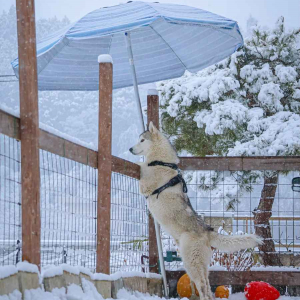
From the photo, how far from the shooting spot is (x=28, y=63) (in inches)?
91.8

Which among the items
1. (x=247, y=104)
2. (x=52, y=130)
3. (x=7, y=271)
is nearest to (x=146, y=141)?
(x=52, y=130)

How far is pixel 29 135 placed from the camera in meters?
2.30

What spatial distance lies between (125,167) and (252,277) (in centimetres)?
175

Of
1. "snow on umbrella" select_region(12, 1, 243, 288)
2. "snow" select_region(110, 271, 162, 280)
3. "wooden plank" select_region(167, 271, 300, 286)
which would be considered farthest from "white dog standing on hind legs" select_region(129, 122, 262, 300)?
"wooden plank" select_region(167, 271, 300, 286)

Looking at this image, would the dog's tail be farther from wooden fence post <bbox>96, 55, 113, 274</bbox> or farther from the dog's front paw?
wooden fence post <bbox>96, 55, 113, 274</bbox>

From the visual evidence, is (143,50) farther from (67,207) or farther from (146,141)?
(67,207)

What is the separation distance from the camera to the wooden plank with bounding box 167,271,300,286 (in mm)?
4586

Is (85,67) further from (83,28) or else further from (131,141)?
(131,141)

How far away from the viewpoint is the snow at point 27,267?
2130mm

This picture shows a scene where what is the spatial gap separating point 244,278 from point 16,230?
2.89m

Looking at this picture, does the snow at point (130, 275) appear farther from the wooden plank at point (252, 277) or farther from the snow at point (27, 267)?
the snow at point (27, 267)

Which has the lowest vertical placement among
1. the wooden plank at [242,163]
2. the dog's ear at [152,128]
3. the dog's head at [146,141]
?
the wooden plank at [242,163]

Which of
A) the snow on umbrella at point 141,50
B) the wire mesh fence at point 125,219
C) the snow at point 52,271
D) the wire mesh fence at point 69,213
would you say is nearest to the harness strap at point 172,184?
the wire mesh fence at point 69,213

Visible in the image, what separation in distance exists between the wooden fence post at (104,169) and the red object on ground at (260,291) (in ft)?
5.52
